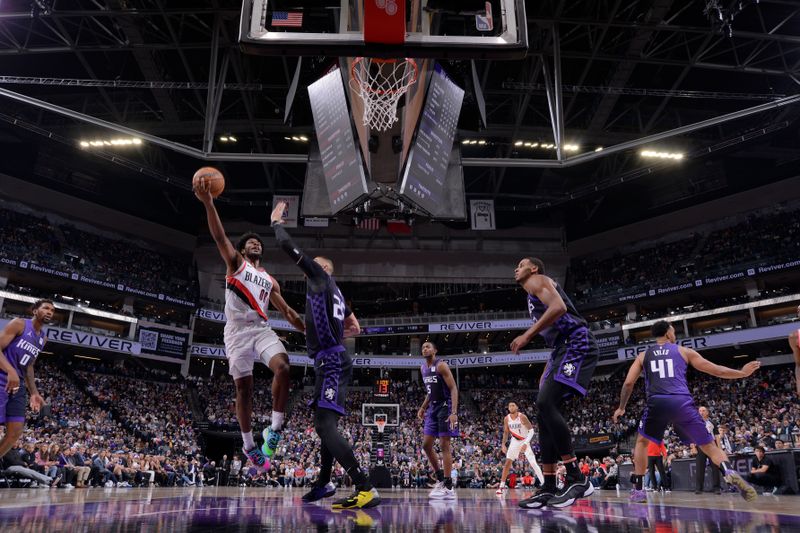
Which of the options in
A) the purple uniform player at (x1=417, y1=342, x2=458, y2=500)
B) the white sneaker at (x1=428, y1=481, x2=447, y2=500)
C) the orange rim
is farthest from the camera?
the orange rim

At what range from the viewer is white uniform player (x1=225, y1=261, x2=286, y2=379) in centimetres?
500

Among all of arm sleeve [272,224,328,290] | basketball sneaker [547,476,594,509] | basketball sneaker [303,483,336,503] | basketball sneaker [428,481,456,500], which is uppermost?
arm sleeve [272,224,328,290]

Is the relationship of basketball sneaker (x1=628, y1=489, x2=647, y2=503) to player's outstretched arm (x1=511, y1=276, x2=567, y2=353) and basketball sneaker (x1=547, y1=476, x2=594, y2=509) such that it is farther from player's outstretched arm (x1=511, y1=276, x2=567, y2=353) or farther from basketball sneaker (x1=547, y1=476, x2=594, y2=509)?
player's outstretched arm (x1=511, y1=276, x2=567, y2=353)

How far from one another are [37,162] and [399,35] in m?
31.9

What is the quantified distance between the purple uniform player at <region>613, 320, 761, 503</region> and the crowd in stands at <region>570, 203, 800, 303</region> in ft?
91.3

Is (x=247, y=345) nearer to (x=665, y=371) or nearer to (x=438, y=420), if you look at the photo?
(x=438, y=420)

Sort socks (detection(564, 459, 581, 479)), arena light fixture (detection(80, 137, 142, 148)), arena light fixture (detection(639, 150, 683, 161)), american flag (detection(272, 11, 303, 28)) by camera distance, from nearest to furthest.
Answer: socks (detection(564, 459, 581, 479))
american flag (detection(272, 11, 303, 28))
arena light fixture (detection(639, 150, 683, 161))
arena light fixture (detection(80, 137, 142, 148))

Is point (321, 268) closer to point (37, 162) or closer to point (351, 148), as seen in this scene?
point (351, 148)

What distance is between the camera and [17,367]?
575cm

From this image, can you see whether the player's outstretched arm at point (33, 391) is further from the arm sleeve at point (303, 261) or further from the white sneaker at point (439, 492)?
the white sneaker at point (439, 492)

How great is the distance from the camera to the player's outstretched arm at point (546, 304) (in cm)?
469

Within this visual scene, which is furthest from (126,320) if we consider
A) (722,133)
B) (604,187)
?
(722,133)

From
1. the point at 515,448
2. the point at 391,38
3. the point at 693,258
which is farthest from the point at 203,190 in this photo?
the point at 693,258

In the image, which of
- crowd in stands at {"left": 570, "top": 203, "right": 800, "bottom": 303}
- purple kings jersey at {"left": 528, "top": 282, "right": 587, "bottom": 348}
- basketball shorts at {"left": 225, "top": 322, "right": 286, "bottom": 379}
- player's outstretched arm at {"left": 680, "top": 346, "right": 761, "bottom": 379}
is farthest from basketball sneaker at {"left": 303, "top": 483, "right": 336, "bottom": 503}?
crowd in stands at {"left": 570, "top": 203, "right": 800, "bottom": 303}
